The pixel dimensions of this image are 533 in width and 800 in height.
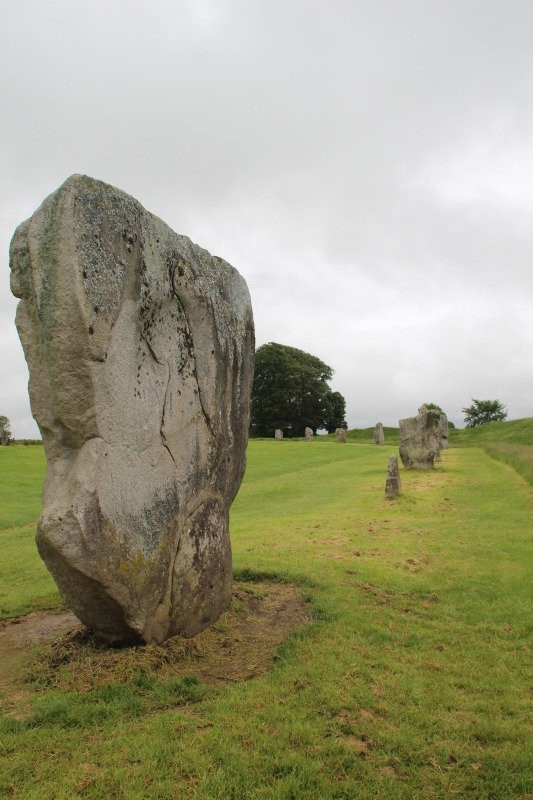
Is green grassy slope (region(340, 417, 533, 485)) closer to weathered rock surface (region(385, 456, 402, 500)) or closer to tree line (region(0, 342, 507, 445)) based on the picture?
tree line (region(0, 342, 507, 445))

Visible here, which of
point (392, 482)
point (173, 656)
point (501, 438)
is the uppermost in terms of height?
point (501, 438)

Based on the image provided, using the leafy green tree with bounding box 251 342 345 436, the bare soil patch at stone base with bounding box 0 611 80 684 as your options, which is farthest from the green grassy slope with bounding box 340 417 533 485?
the bare soil patch at stone base with bounding box 0 611 80 684

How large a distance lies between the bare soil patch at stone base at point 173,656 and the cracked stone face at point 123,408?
0.72ft

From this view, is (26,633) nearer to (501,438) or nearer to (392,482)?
(392,482)

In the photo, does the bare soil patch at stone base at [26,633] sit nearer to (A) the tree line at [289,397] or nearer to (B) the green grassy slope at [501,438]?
(B) the green grassy slope at [501,438]

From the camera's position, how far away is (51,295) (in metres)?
6.08

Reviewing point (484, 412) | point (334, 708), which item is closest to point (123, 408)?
point (334, 708)

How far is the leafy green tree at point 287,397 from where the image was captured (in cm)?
7362

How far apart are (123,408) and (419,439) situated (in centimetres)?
2473

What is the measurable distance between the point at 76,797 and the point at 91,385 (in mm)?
3655

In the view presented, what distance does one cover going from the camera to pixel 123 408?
22.1ft

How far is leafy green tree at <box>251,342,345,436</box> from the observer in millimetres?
73625

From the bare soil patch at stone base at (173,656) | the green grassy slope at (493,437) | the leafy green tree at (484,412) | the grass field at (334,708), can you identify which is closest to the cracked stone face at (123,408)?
the bare soil patch at stone base at (173,656)

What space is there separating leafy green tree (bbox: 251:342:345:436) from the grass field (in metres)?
61.1
